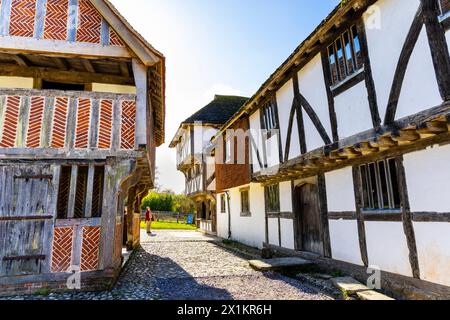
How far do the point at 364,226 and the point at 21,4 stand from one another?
31.4 ft

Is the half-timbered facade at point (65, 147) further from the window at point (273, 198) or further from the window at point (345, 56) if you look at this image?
the window at point (273, 198)

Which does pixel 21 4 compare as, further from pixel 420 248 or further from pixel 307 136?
pixel 420 248

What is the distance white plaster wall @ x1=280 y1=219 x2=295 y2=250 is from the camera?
32.1 ft

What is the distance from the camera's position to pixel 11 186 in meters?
6.53

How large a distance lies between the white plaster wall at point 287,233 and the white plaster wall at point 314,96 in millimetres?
3062

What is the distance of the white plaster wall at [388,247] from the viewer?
18.1ft

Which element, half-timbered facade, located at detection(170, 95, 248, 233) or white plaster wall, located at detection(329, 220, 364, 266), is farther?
half-timbered facade, located at detection(170, 95, 248, 233)

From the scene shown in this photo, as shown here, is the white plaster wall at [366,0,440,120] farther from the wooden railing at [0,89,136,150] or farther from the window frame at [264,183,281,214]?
the window frame at [264,183,281,214]

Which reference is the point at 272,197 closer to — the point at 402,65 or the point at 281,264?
the point at 281,264

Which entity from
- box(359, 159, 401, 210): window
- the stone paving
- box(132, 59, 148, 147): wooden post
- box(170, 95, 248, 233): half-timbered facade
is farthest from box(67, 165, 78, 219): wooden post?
box(170, 95, 248, 233): half-timbered facade

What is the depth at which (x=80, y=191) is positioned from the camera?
7.40 m

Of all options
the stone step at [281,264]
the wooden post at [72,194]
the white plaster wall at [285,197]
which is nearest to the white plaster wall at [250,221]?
the white plaster wall at [285,197]

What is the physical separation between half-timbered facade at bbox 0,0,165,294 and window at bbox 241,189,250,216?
823cm
